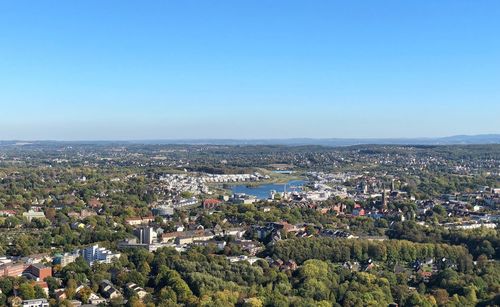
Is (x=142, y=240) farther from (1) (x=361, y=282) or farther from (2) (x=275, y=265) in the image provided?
(1) (x=361, y=282)

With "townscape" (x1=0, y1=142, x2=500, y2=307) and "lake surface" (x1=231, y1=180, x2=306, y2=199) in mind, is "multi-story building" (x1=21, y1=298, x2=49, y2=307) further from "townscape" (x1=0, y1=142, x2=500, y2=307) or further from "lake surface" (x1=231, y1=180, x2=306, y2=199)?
"lake surface" (x1=231, y1=180, x2=306, y2=199)

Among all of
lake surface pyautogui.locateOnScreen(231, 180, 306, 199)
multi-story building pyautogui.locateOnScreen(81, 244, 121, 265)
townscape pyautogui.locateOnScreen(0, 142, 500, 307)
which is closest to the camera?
townscape pyautogui.locateOnScreen(0, 142, 500, 307)

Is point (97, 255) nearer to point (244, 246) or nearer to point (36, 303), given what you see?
point (36, 303)

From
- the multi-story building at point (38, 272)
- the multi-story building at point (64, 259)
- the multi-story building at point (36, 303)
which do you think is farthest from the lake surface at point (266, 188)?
the multi-story building at point (36, 303)

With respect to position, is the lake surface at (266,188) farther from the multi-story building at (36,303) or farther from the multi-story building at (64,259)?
the multi-story building at (36,303)

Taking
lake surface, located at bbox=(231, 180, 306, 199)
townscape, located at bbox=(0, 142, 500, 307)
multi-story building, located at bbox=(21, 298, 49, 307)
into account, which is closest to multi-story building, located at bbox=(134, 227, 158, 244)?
townscape, located at bbox=(0, 142, 500, 307)
